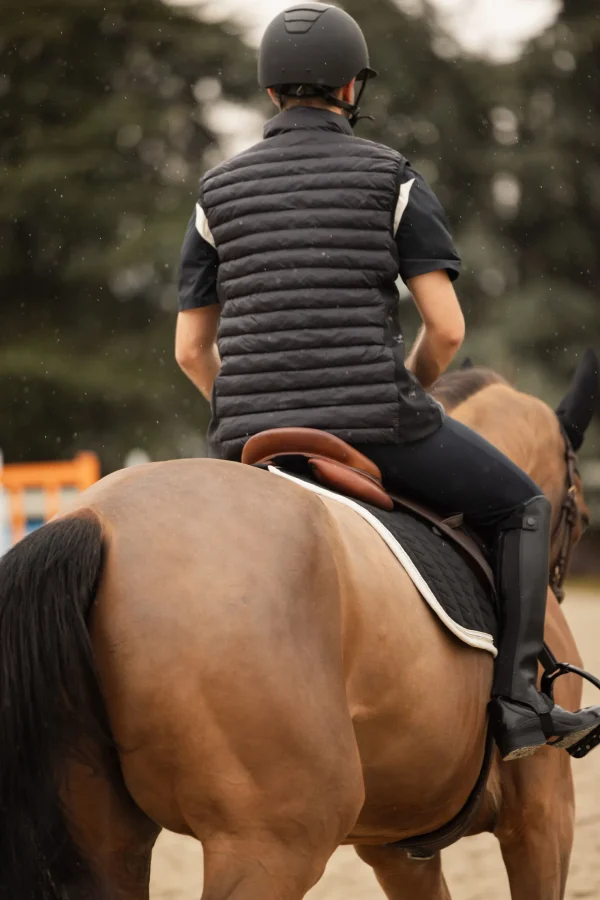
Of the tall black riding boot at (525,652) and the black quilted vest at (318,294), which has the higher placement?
the black quilted vest at (318,294)

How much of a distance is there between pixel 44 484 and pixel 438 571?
346 inches

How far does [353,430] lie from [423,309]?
43cm

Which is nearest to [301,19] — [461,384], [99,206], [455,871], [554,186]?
[461,384]

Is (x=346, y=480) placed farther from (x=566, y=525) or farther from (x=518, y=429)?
(x=566, y=525)

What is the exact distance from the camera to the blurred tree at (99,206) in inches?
980

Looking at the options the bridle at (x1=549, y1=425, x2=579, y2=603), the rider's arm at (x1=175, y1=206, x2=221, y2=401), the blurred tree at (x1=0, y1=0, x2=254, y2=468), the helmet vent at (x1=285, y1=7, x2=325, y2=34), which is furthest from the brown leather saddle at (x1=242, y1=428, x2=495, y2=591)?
the blurred tree at (x1=0, y1=0, x2=254, y2=468)

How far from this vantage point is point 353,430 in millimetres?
3471

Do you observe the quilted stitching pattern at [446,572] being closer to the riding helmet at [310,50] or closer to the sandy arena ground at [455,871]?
the riding helmet at [310,50]

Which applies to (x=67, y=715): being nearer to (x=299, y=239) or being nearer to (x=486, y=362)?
(x=299, y=239)

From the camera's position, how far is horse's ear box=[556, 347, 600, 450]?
4883 millimetres

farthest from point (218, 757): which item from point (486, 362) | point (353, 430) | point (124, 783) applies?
point (486, 362)

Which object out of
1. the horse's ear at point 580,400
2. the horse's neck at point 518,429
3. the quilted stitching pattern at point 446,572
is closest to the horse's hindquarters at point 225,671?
the quilted stitching pattern at point 446,572

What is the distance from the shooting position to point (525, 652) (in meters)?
3.68

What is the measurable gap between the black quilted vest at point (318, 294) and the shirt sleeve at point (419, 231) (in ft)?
0.13
